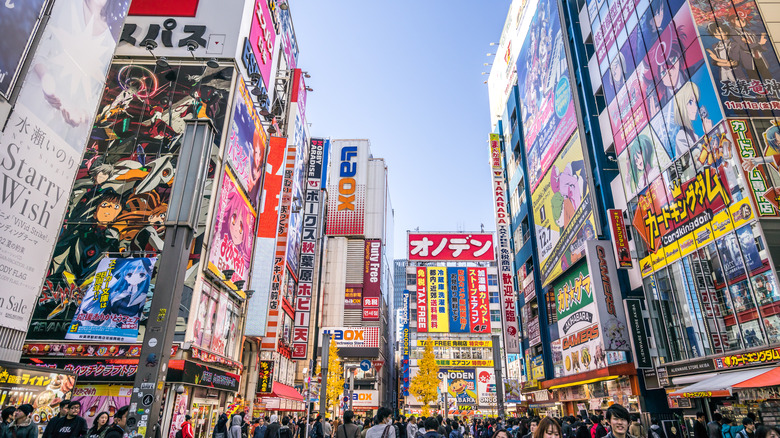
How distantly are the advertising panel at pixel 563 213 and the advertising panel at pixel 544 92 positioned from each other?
3.76ft

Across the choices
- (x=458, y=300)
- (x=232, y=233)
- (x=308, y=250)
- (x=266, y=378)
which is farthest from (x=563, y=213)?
(x=458, y=300)

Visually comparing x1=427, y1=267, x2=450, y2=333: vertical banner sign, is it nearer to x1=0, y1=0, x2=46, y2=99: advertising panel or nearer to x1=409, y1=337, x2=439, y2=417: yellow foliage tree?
x1=409, y1=337, x2=439, y2=417: yellow foliage tree

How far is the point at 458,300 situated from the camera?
6644 cm

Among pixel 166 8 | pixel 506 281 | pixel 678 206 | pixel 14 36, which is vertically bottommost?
pixel 678 206

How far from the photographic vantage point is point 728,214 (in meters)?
14.5

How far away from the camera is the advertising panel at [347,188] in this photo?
61812 millimetres

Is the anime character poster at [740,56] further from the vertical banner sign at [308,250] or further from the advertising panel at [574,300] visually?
the vertical banner sign at [308,250]

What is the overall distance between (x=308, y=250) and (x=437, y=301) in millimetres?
28337

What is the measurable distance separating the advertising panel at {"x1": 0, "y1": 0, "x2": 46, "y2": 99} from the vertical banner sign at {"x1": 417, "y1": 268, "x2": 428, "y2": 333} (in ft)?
192

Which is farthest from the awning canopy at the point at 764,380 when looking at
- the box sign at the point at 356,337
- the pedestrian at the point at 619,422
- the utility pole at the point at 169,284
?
the box sign at the point at 356,337

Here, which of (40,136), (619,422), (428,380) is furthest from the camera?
(428,380)

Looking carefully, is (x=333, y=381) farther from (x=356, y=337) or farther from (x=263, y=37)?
(x=263, y=37)

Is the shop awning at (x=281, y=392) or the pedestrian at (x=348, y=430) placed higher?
the shop awning at (x=281, y=392)

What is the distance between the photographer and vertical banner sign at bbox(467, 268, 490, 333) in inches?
2545
